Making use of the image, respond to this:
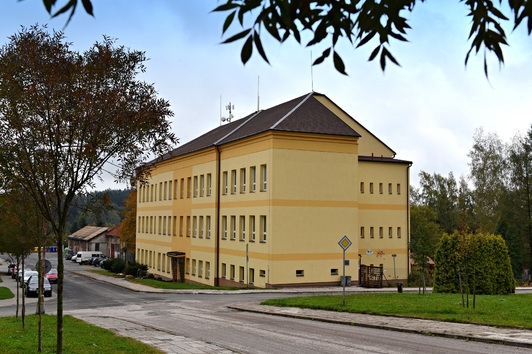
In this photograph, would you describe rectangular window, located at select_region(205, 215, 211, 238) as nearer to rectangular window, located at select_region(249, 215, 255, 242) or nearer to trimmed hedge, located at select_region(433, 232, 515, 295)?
rectangular window, located at select_region(249, 215, 255, 242)

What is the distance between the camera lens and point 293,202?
40250mm

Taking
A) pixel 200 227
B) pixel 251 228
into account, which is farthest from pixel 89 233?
pixel 251 228

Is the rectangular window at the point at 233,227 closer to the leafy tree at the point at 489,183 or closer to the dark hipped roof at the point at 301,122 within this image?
the dark hipped roof at the point at 301,122

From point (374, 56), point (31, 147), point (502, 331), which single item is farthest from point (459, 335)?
point (374, 56)

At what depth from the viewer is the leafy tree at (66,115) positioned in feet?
38.1

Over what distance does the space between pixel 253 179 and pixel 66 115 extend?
31236 mm

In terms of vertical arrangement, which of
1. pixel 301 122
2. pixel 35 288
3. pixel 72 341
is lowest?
pixel 35 288

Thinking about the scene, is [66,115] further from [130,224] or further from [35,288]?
[130,224]

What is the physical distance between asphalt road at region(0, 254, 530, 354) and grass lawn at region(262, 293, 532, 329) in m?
2.48

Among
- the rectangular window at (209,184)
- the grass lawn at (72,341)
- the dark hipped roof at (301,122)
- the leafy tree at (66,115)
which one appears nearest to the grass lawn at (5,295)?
the rectangular window at (209,184)

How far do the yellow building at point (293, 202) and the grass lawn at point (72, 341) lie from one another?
21.8 metres

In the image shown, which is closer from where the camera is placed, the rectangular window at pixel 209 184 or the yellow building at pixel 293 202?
the yellow building at pixel 293 202

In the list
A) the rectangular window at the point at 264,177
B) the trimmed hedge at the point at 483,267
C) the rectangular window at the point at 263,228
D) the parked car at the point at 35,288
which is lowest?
the parked car at the point at 35,288

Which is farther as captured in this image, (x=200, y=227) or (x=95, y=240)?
(x=95, y=240)
